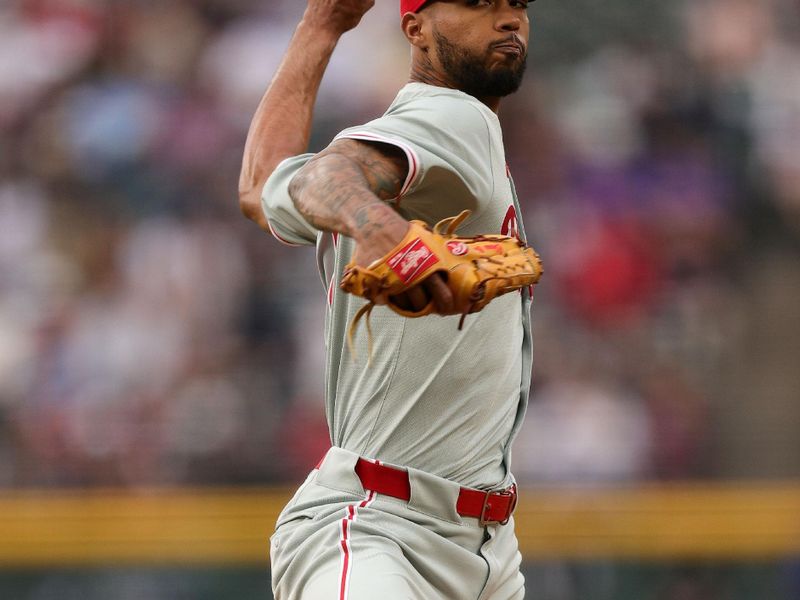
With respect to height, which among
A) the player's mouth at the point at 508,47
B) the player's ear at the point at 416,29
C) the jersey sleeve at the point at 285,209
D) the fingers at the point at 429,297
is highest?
the player's ear at the point at 416,29

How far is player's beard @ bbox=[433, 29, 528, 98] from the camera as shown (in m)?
3.00

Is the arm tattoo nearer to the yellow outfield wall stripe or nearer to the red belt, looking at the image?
the red belt

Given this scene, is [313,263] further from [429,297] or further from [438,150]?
[429,297]

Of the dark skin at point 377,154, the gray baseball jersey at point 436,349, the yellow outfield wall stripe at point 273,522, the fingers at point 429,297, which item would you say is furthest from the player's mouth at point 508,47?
the yellow outfield wall stripe at point 273,522

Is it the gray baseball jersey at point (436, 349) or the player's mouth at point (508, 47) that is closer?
the gray baseball jersey at point (436, 349)

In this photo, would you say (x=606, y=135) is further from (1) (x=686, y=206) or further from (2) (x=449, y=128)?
(2) (x=449, y=128)

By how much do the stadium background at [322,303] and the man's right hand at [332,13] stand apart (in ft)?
12.0

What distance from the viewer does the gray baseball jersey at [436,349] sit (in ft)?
9.02

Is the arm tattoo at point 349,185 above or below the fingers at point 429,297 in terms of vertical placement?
above

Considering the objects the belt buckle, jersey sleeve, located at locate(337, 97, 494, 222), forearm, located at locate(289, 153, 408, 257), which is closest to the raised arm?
jersey sleeve, located at locate(337, 97, 494, 222)

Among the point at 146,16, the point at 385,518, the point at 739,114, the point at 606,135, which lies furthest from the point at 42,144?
the point at 385,518

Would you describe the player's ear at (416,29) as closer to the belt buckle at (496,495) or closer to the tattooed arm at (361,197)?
the tattooed arm at (361,197)

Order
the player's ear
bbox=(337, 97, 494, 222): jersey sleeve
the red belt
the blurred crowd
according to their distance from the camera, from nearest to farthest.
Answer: bbox=(337, 97, 494, 222): jersey sleeve → the red belt → the player's ear → the blurred crowd

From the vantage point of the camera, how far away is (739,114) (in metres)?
7.94
